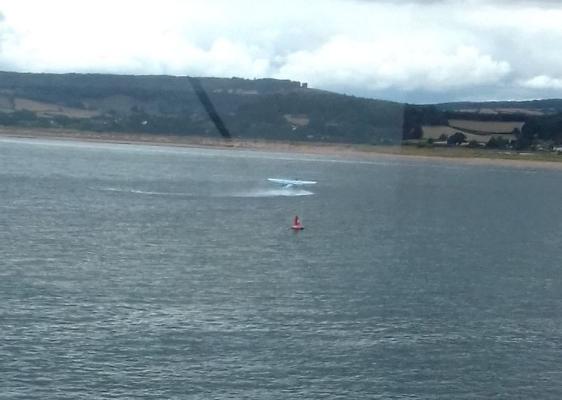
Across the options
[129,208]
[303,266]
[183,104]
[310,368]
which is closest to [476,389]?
[310,368]

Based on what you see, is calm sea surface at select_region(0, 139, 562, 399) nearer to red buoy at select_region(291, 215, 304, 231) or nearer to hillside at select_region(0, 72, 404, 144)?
red buoy at select_region(291, 215, 304, 231)

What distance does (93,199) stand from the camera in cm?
6319

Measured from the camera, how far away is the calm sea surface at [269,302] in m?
23.2

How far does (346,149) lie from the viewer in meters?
118

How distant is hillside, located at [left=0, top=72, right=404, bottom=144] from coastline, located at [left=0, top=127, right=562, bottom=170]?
5.39 feet

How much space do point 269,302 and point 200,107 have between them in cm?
6033

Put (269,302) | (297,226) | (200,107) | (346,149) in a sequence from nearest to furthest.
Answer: (269,302) → (297,226) → (200,107) → (346,149)

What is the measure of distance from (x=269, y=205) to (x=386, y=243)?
19843 millimetres

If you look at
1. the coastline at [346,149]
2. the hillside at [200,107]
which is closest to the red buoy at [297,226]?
the hillside at [200,107]

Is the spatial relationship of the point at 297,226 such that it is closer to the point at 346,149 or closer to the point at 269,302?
the point at 269,302

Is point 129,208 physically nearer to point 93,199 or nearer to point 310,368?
point 93,199

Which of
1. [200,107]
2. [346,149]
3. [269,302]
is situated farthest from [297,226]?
[346,149]

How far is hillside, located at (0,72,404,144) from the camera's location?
90000 millimetres

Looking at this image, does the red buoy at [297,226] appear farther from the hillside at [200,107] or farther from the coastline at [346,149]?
the coastline at [346,149]
